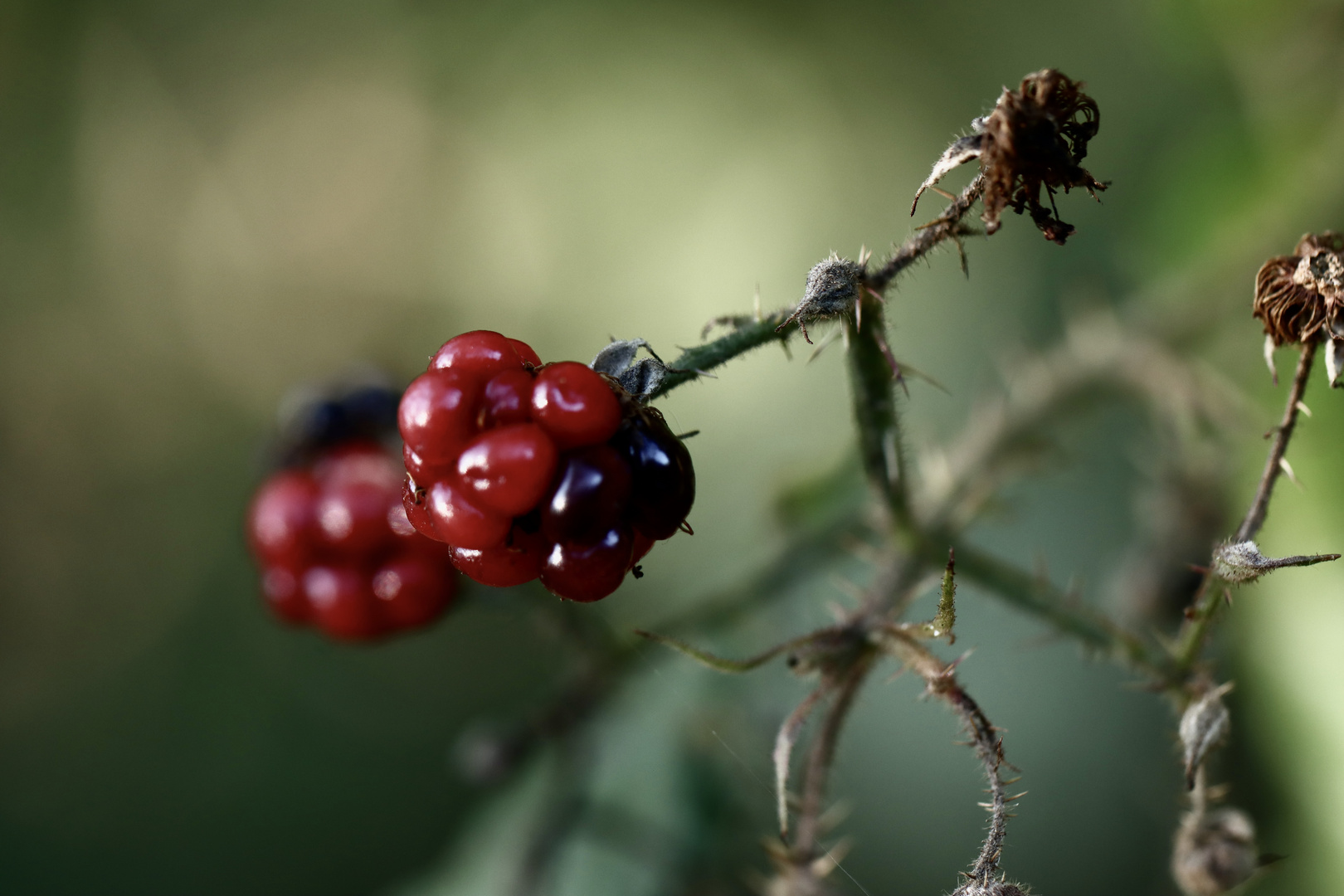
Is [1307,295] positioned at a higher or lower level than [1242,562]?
higher

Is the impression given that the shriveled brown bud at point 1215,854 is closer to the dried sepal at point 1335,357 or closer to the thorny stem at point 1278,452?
the thorny stem at point 1278,452

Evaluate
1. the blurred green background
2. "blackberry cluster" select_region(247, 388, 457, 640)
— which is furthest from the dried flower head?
"blackberry cluster" select_region(247, 388, 457, 640)

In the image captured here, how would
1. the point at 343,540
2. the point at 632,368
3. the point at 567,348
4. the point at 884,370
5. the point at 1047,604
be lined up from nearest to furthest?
the point at 632,368 < the point at 884,370 < the point at 1047,604 < the point at 343,540 < the point at 567,348

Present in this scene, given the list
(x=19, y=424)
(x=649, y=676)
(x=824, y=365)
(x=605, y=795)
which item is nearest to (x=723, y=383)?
(x=824, y=365)

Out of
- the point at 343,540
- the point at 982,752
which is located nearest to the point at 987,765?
the point at 982,752

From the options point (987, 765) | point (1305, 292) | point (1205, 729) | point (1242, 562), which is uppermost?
point (1305, 292)

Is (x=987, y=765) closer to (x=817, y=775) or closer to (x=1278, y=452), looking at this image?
(x=817, y=775)

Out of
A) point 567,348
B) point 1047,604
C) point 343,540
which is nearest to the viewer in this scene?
point 1047,604

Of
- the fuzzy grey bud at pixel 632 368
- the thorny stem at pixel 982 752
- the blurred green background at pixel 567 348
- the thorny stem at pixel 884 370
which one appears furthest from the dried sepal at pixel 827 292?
the blurred green background at pixel 567 348
